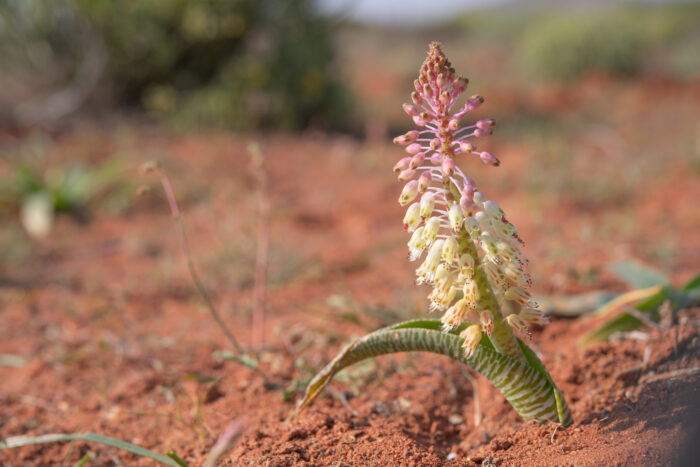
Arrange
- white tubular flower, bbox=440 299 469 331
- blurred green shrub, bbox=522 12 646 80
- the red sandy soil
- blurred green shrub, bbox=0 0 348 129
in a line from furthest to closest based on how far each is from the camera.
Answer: blurred green shrub, bbox=522 12 646 80 < blurred green shrub, bbox=0 0 348 129 < the red sandy soil < white tubular flower, bbox=440 299 469 331

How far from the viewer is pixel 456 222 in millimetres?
1455

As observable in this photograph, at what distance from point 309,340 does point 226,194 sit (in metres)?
3.18

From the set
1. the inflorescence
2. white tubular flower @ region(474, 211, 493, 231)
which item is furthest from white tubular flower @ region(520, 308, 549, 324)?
white tubular flower @ region(474, 211, 493, 231)

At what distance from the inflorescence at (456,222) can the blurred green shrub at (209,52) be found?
21.8ft

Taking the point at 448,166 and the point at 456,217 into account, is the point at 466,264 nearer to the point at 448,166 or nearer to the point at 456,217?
the point at 456,217

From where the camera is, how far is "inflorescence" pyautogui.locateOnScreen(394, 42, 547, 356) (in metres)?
1.46

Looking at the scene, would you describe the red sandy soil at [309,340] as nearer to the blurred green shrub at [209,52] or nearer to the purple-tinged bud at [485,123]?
the purple-tinged bud at [485,123]

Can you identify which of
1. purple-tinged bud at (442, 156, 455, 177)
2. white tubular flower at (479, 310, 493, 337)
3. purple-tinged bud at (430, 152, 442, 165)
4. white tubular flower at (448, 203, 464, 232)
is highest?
purple-tinged bud at (430, 152, 442, 165)

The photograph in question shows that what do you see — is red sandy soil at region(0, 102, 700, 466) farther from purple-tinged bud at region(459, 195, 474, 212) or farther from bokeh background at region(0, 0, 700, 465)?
purple-tinged bud at region(459, 195, 474, 212)

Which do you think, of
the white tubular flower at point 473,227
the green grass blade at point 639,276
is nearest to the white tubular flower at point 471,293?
the white tubular flower at point 473,227

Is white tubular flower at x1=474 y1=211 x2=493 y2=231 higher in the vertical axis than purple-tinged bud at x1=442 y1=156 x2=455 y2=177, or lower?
lower

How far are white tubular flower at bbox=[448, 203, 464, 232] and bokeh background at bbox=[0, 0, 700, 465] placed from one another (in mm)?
970

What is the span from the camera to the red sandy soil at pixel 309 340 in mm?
1760

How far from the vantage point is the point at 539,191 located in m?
5.31
